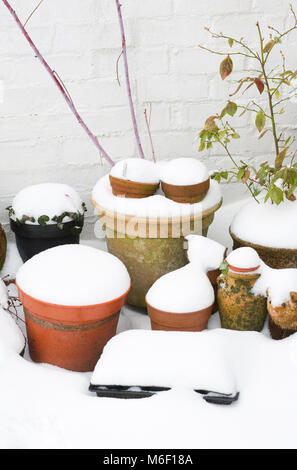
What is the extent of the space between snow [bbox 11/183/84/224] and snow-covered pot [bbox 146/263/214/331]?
42cm

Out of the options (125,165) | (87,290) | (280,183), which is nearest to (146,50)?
(125,165)

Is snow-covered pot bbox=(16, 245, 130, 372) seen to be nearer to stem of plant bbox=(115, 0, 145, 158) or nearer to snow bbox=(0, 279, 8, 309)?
snow bbox=(0, 279, 8, 309)

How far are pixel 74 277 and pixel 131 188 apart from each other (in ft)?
1.14

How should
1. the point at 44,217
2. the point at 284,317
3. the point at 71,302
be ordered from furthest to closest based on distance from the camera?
1. the point at 44,217
2. the point at 284,317
3. the point at 71,302

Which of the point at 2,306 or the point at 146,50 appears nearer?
the point at 2,306

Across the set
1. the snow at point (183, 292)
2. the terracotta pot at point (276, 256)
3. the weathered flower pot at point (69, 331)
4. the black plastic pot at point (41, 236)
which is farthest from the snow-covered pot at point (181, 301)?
the black plastic pot at point (41, 236)

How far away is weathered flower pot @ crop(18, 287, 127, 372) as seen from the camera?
1.29 meters

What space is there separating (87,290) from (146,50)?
0.85 meters

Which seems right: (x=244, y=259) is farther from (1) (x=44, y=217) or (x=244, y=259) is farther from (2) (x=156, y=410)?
(1) (x=44, y=217)

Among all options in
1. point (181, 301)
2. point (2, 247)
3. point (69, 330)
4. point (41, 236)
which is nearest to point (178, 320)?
point (181, 301)

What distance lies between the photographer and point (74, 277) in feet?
4.29
